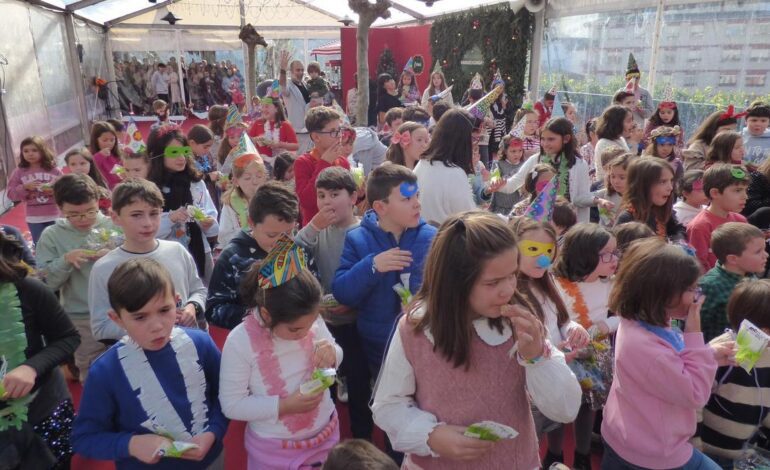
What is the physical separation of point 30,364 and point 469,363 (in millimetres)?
1663

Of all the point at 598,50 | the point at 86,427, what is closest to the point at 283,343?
the point at 86,427

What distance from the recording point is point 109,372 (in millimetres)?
1783

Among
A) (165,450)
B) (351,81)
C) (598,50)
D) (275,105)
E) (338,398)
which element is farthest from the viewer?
(351,81)

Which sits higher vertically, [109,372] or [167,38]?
[167,38]

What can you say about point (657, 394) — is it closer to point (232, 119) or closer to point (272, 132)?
point (232, 119)

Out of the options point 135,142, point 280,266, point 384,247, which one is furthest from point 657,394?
point 135,142

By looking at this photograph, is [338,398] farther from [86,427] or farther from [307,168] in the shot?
[86,427]

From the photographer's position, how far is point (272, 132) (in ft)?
19.8

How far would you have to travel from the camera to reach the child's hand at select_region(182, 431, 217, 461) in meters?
1.79

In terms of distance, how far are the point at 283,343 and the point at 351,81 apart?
14382mm

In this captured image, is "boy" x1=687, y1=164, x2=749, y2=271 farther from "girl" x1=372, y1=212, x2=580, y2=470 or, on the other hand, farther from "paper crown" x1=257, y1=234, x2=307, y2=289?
"paper crown" x1=257, y1=234, x2=307, y2=289

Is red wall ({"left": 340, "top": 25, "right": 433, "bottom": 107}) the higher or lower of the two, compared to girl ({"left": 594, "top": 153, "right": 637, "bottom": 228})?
higher

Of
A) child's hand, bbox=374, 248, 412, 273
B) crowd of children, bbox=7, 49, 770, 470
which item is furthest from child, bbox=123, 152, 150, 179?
child's hand, bbox=374, 248, 412, 273

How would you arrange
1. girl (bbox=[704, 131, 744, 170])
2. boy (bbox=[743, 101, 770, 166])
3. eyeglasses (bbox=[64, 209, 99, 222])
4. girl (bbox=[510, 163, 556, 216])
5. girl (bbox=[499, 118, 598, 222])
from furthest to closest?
boy (bbox=[743, 101, 770, 166]) < girl (bbox=[704, 131, 744, 170]) < girl (bbox=[499, 118, 598, 222]) < girl (bbox=[510, 163, 556, 216]) < eyeglasses (bbox=[64, 209, 99, 222])
